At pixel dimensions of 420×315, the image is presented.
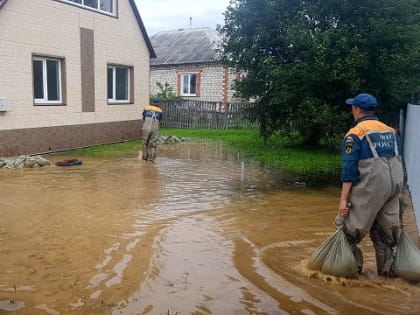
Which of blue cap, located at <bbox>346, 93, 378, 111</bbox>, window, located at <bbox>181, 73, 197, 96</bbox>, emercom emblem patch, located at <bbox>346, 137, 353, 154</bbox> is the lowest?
emercom emblem patch, located at <bbox>346, 137, 353, 154</bbox>

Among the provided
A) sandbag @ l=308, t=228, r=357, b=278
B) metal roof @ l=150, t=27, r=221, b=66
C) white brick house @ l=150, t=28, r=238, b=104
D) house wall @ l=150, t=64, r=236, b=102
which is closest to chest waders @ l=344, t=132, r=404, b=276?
sandbag @ l=308, t=228, r=357, b=278

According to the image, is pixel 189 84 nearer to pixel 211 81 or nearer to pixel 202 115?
pixel 211 81

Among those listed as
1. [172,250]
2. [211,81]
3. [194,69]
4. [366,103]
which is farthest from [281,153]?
[194,69]

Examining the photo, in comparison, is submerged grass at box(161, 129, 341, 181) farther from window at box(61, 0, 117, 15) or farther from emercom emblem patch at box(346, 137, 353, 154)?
window at box(61, 0, 117, 15)

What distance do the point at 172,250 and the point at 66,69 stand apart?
35.5ft

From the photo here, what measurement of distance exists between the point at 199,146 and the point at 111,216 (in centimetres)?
1018

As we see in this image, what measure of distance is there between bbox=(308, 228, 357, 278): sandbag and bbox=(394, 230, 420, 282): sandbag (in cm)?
46

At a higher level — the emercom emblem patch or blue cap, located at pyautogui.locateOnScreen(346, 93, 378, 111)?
blue cap, located at pyautogui.locateOnScreen(346, 93, 378, 111)

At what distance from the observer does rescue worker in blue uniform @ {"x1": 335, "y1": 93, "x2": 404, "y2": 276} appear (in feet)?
14.5

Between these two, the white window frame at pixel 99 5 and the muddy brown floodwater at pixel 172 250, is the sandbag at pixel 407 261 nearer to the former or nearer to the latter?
the muddy brown floodwater at pixel 172 250

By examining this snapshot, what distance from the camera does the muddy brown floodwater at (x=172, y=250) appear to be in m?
4.10

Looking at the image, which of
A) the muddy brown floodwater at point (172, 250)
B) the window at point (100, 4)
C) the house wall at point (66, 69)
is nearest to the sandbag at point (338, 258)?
the muddy brown floodwater at point (172, 250)

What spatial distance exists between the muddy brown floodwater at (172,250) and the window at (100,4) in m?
7.98

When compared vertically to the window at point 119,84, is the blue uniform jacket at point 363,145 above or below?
below
